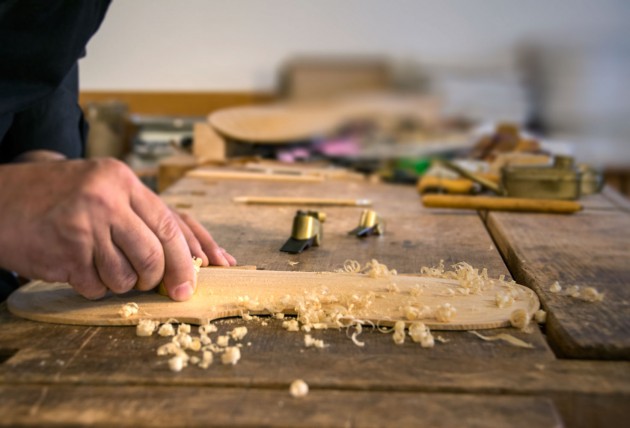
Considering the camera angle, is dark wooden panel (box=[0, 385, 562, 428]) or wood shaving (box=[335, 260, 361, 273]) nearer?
dark wooden panel (box=[0, 385, 562, 428])

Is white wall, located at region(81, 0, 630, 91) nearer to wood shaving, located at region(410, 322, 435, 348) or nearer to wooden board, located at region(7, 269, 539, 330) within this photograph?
wooden board, located at region(7, 269, 539, 330)

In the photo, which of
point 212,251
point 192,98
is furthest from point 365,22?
point 212,251

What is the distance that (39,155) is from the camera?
1.70 m

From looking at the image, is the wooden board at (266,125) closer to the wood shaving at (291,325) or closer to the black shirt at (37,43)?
the black shirt at (37,43)

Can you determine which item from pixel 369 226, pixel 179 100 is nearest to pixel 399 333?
pixel 369 226

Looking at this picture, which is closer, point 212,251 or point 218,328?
point 218,328

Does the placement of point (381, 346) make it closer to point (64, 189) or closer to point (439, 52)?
point (64, 189)

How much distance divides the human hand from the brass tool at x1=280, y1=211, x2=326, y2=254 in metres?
Result: 0.45

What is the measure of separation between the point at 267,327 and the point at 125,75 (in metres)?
3.78

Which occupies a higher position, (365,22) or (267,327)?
(365,22)

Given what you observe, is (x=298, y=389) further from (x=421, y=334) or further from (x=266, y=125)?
(x=266, y=125)

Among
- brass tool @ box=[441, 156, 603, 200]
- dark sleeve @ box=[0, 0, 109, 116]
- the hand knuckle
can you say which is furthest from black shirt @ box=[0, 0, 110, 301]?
brass tool @ box=[441, 156, 603, 200]

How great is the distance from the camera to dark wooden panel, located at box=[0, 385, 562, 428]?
0.77 m

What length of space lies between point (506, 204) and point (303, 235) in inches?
30.7
